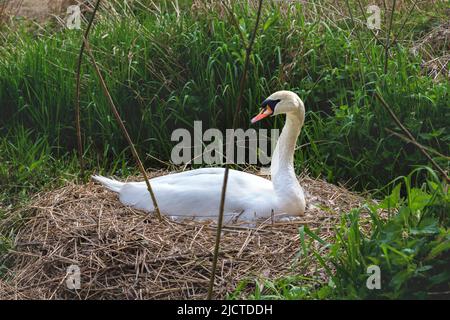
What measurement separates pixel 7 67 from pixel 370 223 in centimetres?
330

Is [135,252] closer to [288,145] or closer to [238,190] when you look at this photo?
[238,190]

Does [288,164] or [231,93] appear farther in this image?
[231,93]

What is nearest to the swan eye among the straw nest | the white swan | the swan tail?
the white swan

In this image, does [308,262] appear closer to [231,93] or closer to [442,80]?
[231,93]

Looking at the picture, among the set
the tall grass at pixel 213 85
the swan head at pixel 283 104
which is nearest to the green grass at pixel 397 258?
the swan head at pixel 283 104

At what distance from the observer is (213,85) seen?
277 inches

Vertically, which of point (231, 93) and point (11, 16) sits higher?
point (11, 16)

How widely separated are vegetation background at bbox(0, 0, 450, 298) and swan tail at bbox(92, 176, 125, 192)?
0.40 meters

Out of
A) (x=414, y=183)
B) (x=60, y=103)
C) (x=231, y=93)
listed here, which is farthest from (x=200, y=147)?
(x=414, y=183)

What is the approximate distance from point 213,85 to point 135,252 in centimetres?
209

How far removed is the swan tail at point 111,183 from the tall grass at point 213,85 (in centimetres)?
60

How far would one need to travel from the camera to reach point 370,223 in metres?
5.50

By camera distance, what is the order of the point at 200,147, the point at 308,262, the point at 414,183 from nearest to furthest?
Result: the point at 308,262, the point at 414,183, the point at 200,147

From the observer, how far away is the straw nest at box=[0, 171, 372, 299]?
16.6ft
